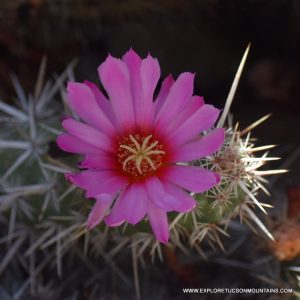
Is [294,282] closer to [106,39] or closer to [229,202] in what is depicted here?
[229,202]

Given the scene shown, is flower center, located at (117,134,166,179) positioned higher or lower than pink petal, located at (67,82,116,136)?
lower

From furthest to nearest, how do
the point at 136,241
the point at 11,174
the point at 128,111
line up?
the point at 11,174
the point at 136,241
the point at 128,111

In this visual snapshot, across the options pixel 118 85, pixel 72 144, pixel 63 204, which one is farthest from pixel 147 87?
pixel 63 204

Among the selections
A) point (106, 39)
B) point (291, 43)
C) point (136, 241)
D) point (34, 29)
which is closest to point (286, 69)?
point (291, 43)

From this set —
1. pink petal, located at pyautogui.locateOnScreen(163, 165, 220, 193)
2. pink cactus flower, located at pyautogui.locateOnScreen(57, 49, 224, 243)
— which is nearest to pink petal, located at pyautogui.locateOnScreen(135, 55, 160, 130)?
pink cactus flower, located at pyautogui.locateOnScreen(57, 49, 224, 243)

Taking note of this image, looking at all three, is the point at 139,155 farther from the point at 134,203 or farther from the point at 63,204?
the point at 63,204

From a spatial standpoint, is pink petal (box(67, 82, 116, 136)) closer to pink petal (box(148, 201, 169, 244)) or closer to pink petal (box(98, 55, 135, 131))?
pink petal (box(98, 55, 135, 131))

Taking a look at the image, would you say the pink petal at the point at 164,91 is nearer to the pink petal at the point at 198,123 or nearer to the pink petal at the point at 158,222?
the pink petal at the point at 198,123
